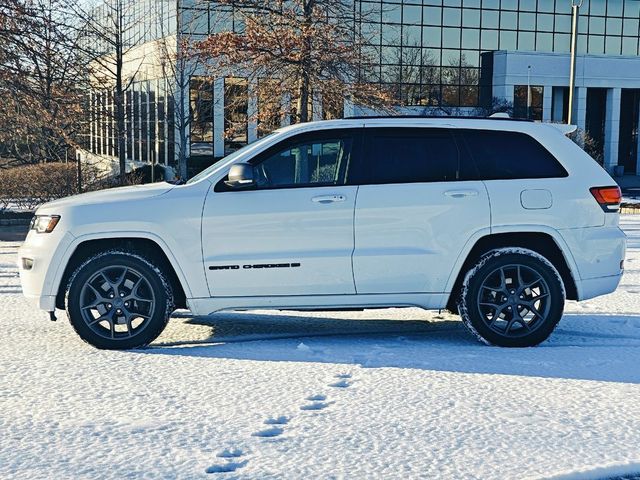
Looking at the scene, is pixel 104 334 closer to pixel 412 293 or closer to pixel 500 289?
pixel 412 293

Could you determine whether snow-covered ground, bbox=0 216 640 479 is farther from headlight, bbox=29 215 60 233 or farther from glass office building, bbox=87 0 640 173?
glass office building, bbox=87 0 640 173

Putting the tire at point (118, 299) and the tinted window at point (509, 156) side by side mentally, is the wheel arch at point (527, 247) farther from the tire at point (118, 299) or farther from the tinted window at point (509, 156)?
the tire at point (118, 299)

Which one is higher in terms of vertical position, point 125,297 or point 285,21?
point 285,21

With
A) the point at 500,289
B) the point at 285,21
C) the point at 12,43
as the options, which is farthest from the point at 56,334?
the point at 285,21

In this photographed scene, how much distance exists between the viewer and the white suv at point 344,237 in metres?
6.87

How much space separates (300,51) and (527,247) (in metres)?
12.0

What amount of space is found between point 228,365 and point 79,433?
172 cm

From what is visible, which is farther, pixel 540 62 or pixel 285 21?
pixel 540 62

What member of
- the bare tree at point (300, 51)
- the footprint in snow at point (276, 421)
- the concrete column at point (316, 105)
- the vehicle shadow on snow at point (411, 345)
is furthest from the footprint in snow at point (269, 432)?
the concrete column at point (316, 105)

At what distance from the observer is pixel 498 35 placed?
5659cm

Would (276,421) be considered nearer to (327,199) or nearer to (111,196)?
(327,199)

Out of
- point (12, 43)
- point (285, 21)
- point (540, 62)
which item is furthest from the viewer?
point (540, 62)

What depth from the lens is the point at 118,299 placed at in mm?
6863

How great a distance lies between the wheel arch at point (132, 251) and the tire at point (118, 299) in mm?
120
